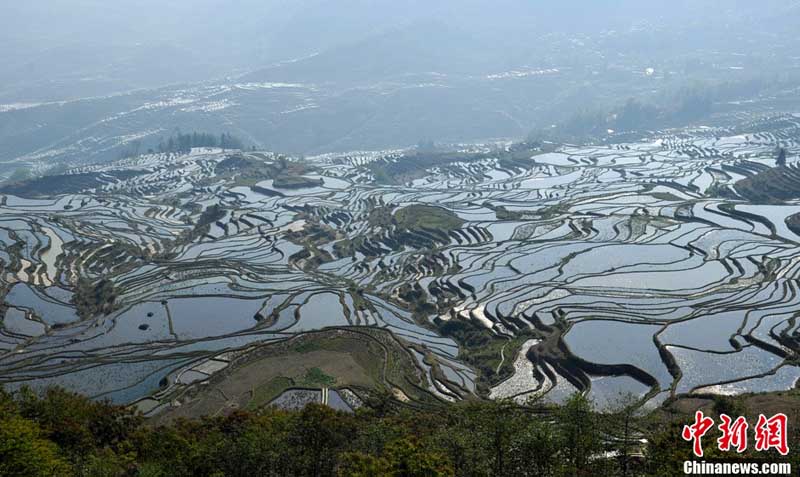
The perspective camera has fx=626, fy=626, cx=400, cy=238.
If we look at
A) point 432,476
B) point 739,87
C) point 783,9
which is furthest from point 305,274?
point 783,9

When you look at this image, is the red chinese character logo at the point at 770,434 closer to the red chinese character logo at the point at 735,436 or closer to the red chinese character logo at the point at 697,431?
the red chinese character logo at the point at 735,436

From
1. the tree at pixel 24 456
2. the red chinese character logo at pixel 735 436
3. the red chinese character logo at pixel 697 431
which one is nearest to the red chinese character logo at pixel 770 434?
the red chinese character logo at pixel 735 436

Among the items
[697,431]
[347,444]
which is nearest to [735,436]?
[697,431]

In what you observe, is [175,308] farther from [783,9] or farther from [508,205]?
[783,9]

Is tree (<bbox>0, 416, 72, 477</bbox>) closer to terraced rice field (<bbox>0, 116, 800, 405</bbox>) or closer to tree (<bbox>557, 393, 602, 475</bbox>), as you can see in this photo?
terraced rice field (<bbox>0, 116, 800, 405</bbox>)

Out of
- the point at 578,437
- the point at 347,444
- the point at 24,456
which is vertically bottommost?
the point at 347,444

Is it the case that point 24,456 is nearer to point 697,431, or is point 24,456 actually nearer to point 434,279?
point 697,431
